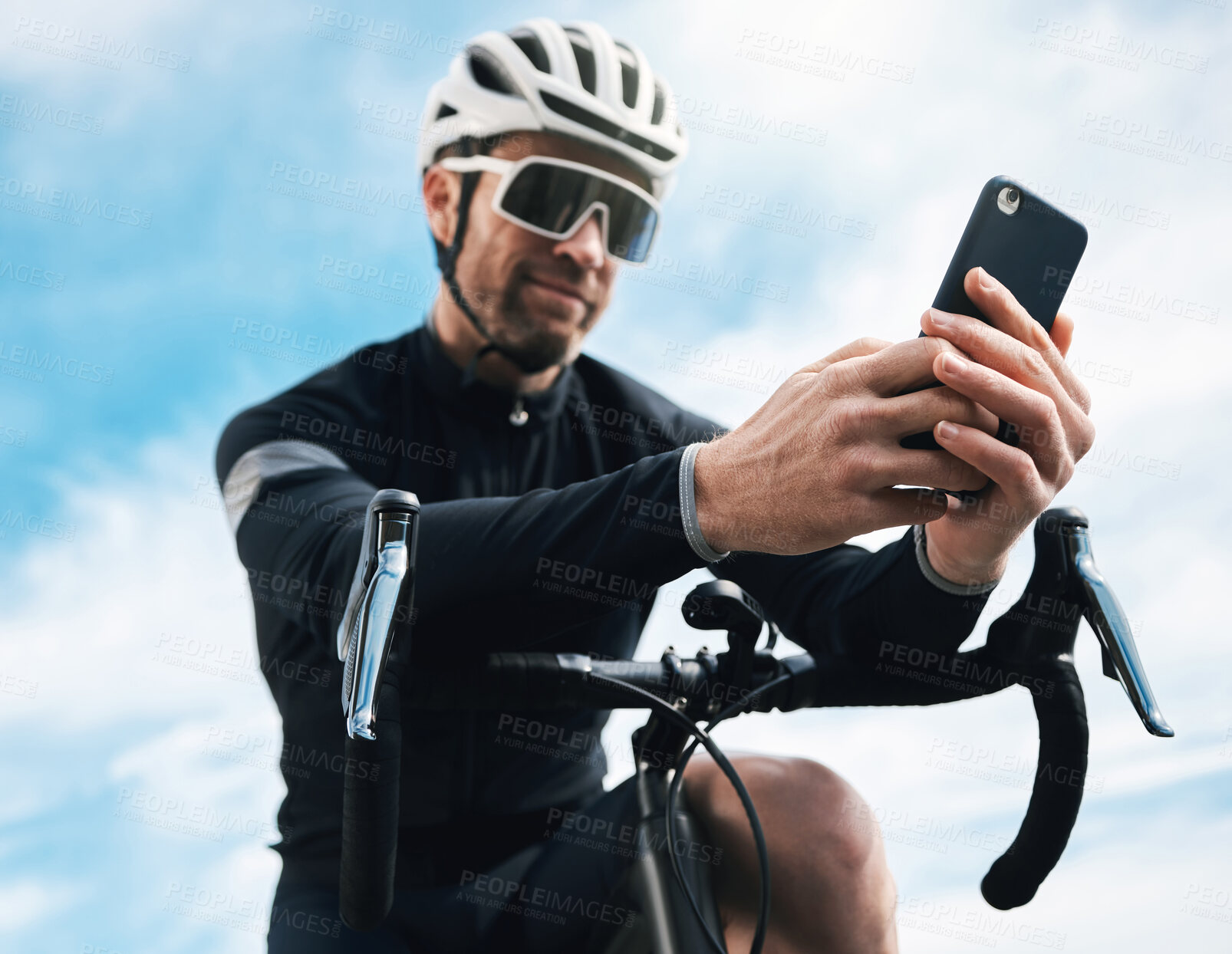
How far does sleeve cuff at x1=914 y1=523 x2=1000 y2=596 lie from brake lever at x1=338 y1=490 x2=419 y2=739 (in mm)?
866

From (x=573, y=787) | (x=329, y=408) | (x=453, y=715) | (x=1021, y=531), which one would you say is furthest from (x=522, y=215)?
(x=1021, y=531)

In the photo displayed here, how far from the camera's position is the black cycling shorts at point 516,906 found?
1364 mm

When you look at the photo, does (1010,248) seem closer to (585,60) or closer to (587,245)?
(587,245)

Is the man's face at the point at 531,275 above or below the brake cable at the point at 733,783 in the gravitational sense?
above

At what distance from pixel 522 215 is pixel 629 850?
68.8 inches

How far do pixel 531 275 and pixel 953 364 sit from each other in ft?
5.92

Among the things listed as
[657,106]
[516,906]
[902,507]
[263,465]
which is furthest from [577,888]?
[657,106]

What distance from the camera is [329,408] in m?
2.25

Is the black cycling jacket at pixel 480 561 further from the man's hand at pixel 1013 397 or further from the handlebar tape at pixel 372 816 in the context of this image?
the man's hand at pixel 1013 397

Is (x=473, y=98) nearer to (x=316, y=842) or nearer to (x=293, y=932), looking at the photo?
(x=316, y=842)

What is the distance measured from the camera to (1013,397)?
966mm

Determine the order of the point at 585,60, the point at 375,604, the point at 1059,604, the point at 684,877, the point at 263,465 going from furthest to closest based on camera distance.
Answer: the point at 585,60 → the point at 263,465 → the point at 1059,604 → the point at 684,877 → the point at 375,604

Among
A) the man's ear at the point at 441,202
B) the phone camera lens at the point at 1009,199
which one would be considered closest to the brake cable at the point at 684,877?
the phone camera lens at the point at 1009,199

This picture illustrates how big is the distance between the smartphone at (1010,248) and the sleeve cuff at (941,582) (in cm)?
50
